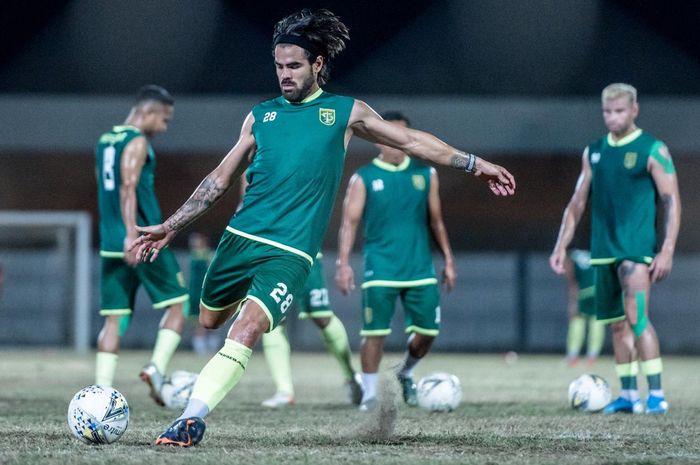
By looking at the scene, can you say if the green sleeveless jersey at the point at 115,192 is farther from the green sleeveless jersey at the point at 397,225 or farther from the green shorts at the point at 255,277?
the green shorts at the point at 255,277

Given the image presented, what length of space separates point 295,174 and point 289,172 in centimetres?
3

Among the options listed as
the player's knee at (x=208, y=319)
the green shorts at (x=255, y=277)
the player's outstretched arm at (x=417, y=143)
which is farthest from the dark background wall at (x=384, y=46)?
the green shorts at (x=255, y=277)

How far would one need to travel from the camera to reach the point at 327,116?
553 centimetres

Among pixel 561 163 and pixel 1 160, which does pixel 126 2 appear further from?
pixel 561 163

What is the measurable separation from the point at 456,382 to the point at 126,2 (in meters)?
7.70

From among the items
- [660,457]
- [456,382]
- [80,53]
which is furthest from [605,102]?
[80,53]

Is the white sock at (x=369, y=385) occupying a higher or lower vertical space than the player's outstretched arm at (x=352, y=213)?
lower

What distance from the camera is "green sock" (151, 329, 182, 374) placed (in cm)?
825

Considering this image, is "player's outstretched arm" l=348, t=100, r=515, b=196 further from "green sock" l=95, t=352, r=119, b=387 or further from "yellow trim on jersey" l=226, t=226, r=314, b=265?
"green sock" l=95, t=352, r=119, b=387

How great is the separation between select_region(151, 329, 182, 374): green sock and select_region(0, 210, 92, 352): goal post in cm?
1199

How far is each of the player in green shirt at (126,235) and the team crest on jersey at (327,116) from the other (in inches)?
114

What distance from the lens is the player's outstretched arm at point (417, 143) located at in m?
5.39

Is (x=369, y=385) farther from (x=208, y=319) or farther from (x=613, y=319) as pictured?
(x=208, y=319)

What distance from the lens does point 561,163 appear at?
19.7m
